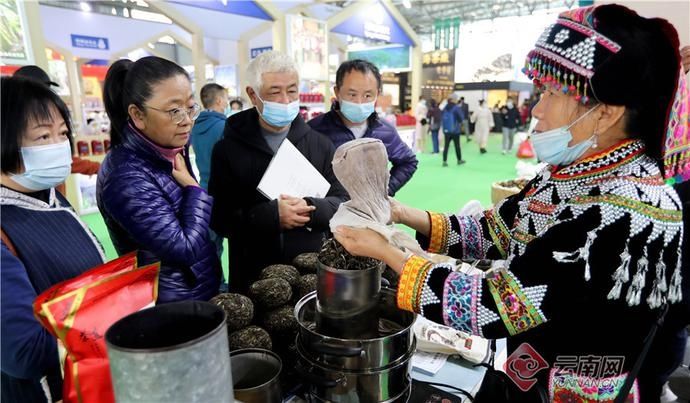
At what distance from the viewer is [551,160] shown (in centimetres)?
105

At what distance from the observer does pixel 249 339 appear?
1.03 metres

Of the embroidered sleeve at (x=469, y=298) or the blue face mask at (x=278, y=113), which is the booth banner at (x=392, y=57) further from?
the embroidered sleeve at (x=469, y=298)

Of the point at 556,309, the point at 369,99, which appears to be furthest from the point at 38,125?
the point at 369,99

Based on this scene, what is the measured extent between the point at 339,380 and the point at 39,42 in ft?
13.6

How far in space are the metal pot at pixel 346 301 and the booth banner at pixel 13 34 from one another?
12.0 feet

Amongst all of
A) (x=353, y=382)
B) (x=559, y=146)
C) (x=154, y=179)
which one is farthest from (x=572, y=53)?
(x=154, y=179)

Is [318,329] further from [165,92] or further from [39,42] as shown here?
[39,42]

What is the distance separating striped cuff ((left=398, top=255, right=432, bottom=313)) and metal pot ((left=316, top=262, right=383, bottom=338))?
0.07m

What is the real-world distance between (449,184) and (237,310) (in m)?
6.58

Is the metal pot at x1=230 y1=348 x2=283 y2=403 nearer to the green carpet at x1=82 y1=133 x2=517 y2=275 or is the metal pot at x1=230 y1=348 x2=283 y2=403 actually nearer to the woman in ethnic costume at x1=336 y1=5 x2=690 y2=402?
the woman in ethnic costume at x1=336 y1=5 x2=690 y2=402

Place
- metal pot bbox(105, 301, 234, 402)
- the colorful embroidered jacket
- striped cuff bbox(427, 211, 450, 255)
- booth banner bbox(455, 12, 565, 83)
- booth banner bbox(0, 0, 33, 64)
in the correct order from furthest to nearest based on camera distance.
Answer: booth banner bbox(455, 12, 565, 83) < booth banner bbox(0, 0, 33, 64) < striped cuff bbox(427, 211, 450, 255) < the colorful embroidered jacket < metal pot bbox(105, 301, 234, 402)

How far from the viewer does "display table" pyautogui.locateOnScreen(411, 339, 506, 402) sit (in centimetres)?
117

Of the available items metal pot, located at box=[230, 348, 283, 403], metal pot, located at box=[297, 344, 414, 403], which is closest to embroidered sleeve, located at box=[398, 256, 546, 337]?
metal pot, located at box=[297, 344, 414, 403]

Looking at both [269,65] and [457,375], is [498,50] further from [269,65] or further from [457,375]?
[457,375]
